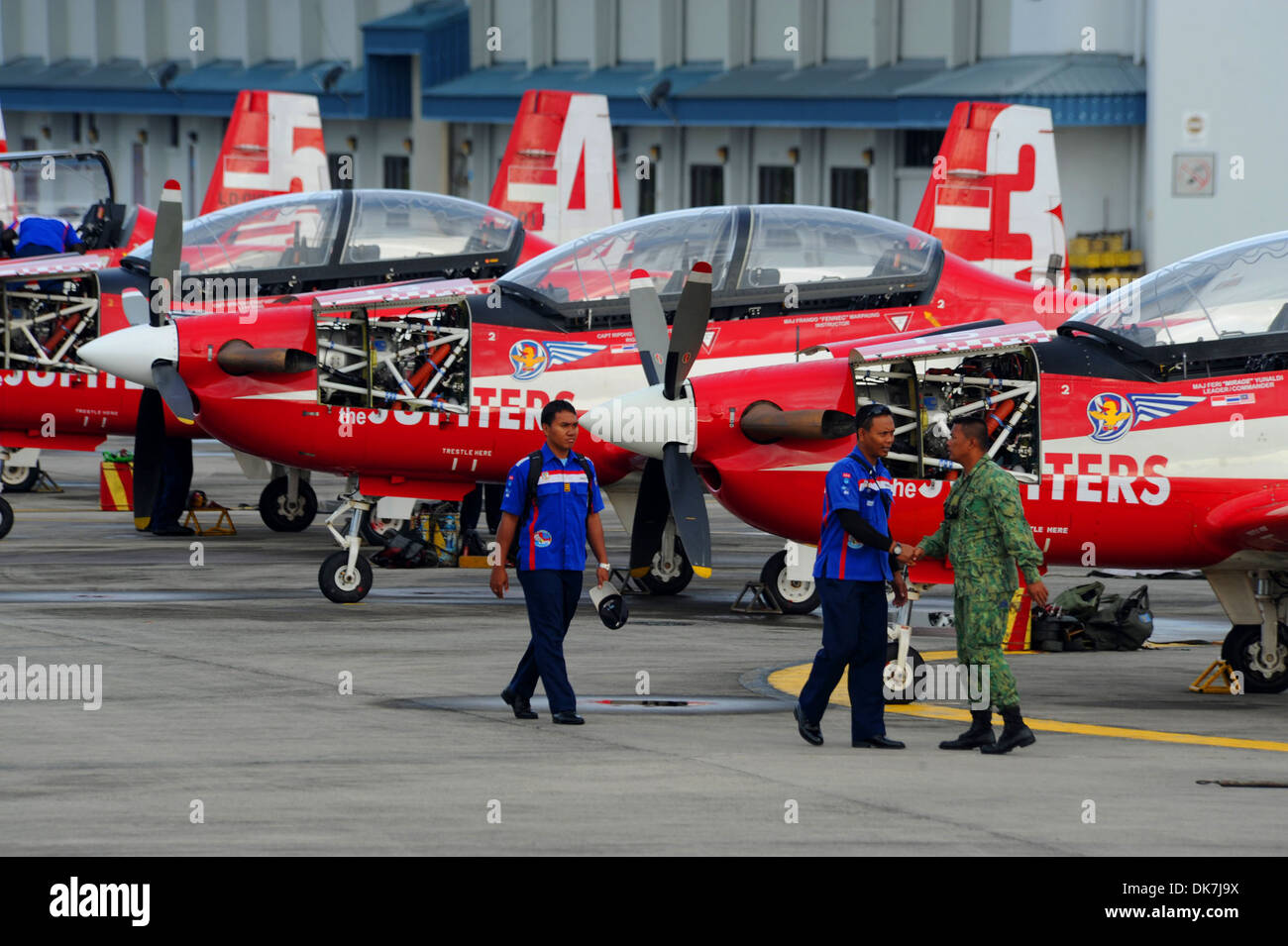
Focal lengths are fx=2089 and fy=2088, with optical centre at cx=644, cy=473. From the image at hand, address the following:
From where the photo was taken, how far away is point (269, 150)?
27078 millimetres

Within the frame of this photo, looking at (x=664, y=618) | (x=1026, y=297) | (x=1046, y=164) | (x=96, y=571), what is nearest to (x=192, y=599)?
(x=96, y=571)

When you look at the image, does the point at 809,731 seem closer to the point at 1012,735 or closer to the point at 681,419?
the point at 1012,735

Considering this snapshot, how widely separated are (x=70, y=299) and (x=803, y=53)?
76.7 feet

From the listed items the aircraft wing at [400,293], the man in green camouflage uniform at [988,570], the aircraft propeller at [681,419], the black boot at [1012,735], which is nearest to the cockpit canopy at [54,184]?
the aircraft wing at [400,293]

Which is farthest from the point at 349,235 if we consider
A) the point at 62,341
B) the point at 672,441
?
the point at 672,441

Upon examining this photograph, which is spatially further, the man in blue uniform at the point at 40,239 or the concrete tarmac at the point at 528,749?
the man in blue uniform at the point at 40,239

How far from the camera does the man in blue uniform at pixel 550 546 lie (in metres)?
10.7

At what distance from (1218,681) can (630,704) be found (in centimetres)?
382

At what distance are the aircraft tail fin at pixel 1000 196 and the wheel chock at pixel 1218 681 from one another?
1039 cm

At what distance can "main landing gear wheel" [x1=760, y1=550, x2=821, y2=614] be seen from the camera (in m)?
15.6

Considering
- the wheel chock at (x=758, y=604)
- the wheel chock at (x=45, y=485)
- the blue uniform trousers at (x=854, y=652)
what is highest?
the blue uniform trousers at (x=854, y=652)

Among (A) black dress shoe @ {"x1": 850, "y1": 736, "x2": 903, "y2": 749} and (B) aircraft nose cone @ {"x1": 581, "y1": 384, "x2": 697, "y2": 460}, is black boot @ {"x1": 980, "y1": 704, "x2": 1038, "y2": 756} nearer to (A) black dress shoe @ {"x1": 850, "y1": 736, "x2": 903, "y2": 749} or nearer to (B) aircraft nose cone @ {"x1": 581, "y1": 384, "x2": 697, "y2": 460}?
(A) black dress shoe @ {"x1": 850, "y1": 736, "x2": 903, "y2": 749}

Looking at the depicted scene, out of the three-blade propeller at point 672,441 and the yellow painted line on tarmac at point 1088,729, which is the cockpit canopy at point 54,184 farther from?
the yellow painted line on tarmac at point 1088,729
